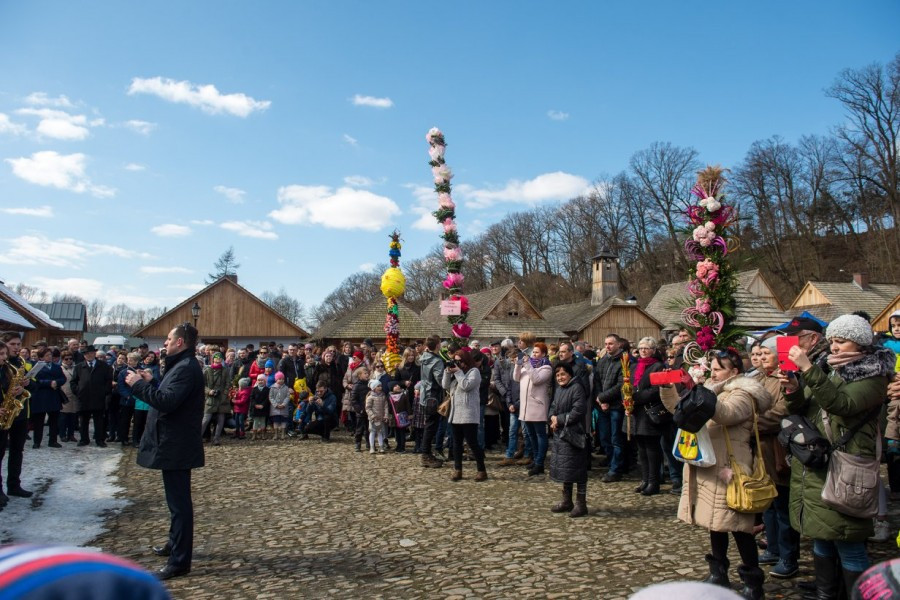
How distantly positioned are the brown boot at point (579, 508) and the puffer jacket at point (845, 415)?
3019 millimetres

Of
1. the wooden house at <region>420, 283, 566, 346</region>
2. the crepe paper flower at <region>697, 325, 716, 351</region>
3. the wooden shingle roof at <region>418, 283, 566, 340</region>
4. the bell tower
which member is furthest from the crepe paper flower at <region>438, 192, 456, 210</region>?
the bell tower

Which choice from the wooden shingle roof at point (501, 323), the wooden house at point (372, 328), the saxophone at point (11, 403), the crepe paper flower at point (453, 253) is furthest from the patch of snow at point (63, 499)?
the wooden shingle roof at point (501, 323)

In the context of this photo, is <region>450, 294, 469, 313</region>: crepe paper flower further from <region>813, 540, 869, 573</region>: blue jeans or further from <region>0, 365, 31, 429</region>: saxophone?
<region>813, 540, 869, 573</region>: blue jeans

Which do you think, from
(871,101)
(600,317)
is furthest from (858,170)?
(600,317)

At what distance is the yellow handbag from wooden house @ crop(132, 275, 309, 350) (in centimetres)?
3801

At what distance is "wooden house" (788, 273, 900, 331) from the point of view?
42188 mm

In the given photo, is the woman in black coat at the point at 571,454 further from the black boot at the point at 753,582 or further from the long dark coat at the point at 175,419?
the long dark coat at the point at 175,419

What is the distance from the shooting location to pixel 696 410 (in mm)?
4527

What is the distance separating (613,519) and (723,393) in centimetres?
275

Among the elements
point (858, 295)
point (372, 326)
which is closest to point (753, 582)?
point (372, 326)

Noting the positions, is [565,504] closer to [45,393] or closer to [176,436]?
[176,436]

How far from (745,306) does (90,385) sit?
11693 millimetres

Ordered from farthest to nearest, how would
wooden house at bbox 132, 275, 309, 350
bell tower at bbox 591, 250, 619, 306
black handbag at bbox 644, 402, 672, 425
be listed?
bell tower at bbox 591, 250, 619, 306, wooden house at bbox 132, 275, 309, 350, black handbag at bbox 644, 402, 672, 425

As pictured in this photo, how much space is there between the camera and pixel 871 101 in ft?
139
